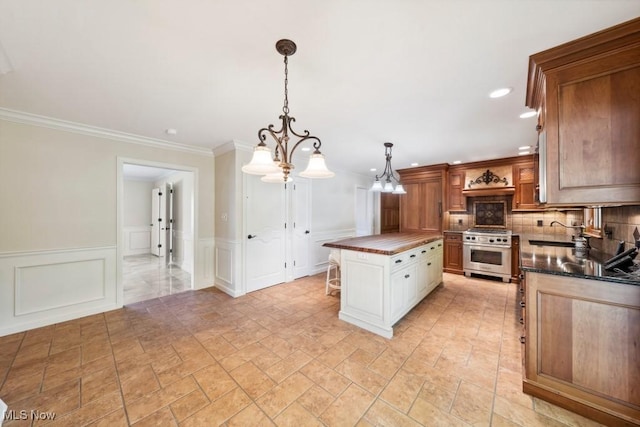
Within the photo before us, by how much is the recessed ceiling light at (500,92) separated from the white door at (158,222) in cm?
703

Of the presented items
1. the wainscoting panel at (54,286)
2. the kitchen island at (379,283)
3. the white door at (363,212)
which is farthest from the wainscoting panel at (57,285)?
the white door at (363,212)

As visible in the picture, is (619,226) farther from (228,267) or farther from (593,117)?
(228,267)

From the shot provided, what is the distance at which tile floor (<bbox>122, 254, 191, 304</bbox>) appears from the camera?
3836 mm

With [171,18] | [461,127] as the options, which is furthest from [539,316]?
[171,18]

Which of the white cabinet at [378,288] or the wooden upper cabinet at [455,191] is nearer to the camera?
the white cabinet at [378,288]

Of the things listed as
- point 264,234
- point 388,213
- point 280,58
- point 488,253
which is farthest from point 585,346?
point 388,213

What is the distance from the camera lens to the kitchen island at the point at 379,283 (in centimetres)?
252

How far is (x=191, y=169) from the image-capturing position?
12.8ft

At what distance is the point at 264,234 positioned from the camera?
4.11m

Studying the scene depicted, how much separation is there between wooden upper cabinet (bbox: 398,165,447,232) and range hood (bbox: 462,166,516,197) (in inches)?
19.5

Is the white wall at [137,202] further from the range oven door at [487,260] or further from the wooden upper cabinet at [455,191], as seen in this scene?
the range oven door at [487,260]

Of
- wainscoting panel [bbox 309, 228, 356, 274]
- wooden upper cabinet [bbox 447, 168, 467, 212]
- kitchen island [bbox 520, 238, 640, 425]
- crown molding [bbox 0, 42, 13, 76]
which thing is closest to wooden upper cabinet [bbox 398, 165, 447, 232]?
wooden upper cabinet [bbox 447, 168, 467, 212]

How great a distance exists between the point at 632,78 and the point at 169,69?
10.1 feet

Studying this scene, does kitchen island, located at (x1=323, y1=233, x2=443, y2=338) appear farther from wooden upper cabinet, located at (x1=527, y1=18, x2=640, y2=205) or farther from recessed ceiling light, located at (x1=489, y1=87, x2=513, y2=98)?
recessed ceiling light, located at (x1=489, y1=87, x2=513, y2=98)
